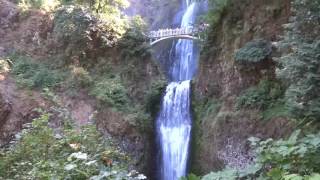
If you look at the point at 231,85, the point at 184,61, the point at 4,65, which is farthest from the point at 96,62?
the point at 184,61

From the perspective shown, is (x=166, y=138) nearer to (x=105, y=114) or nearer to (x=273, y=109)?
(x=105, y=114)

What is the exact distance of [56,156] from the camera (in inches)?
170

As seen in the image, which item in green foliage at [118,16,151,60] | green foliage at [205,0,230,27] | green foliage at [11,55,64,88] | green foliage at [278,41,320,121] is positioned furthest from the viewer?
green foliage at [118,16,151,60]

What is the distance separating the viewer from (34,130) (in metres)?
4.82

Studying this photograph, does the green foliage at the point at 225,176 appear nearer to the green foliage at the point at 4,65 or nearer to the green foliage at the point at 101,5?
the green foliage at the point at 4,65

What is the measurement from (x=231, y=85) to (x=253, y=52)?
163 cm

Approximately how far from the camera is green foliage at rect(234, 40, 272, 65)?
37.7ft

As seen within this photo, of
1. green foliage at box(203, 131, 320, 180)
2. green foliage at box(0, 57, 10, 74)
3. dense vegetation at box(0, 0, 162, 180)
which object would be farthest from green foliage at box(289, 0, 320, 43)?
green foliage at box(0, 57, 10, 74)

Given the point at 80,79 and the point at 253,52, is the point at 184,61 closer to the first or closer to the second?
the point at 80,79

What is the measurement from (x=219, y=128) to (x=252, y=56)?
2.46 m

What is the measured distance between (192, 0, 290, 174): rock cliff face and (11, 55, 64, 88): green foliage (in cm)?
587

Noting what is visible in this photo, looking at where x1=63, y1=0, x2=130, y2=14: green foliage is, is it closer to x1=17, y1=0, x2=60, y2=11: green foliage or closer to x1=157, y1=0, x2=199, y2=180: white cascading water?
x1=17, y1=0, x2=60, y2=11: green foliage

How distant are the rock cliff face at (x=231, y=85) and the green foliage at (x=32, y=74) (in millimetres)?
5867

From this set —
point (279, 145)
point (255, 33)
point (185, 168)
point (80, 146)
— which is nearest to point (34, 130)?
point (80, 146)
